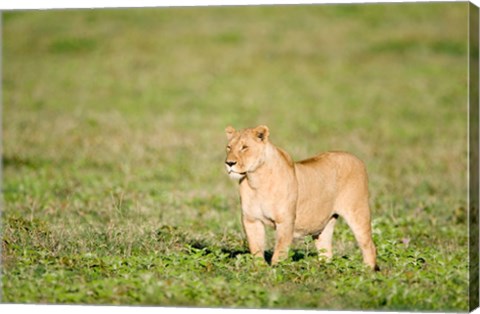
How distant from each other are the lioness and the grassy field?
0.22 m

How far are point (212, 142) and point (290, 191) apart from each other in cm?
1018

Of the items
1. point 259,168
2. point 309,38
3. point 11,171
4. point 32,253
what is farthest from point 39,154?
point 309,38

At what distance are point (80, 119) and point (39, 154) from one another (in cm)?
305

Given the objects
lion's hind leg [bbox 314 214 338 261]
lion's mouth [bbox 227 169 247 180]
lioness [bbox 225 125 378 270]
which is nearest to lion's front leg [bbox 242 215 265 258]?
lioness [bbox 225 125 378 270]

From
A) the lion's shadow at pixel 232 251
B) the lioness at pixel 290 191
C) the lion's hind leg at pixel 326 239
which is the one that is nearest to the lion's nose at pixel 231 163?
the lioness at pixel 290 191

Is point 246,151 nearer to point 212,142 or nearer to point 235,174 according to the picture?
point 235,174

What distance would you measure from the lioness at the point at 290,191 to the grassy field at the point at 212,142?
0.22 m

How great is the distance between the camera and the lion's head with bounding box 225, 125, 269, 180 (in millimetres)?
9102

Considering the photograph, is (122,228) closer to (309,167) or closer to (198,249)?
(198,249)

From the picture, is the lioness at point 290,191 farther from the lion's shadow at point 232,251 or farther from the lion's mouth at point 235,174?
the lion's shadow at point 232,251

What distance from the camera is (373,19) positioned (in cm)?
2806

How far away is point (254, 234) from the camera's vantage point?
9398mm

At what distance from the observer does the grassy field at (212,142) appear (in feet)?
30.6

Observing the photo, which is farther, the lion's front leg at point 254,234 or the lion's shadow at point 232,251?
the lion's shadow at point 232,251
